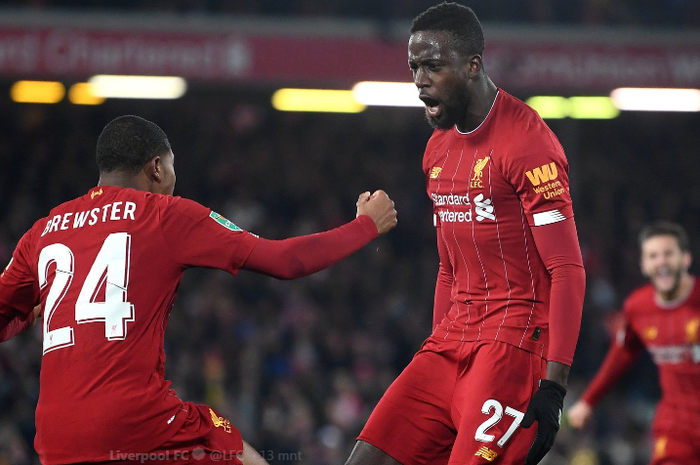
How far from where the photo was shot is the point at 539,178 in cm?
336

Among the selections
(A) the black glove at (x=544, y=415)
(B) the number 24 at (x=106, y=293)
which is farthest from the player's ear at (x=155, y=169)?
(A) the black glove at (x=544, y=415)

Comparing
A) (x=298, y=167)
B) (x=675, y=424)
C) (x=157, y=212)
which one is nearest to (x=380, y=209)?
(x=157, y=212)

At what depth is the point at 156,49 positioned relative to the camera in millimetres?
10828

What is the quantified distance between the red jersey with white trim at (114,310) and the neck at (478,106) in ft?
3.32

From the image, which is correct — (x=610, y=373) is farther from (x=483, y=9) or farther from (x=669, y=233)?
(x=483, y=9)

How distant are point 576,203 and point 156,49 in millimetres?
6711

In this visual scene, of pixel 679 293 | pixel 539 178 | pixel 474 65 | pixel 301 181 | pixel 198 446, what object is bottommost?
pixel 198 446

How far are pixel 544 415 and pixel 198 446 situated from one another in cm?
119

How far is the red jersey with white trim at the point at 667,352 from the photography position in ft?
18.7

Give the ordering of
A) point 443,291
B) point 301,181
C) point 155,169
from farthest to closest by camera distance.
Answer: point 301,181
point 443,291
point 155,169

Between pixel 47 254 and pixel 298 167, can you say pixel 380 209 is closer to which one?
pixel 47 254

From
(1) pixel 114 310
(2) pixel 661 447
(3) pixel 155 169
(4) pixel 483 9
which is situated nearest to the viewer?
(1) pixel 114 310

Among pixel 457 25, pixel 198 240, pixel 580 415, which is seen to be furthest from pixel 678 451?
pixel 198 240

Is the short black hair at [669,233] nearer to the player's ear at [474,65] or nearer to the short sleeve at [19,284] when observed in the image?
the player's ear at [474,65]
